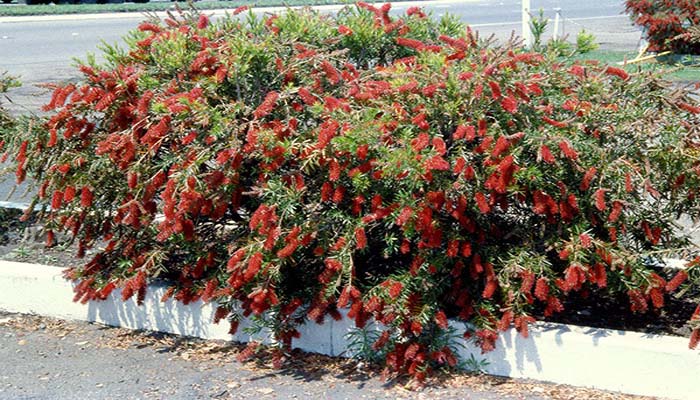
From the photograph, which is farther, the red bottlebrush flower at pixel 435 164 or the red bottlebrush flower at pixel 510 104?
the red bottlebrush flower at pixel 510 104

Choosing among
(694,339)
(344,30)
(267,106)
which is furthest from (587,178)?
(344,30)

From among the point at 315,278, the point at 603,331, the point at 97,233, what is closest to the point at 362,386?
the point at 315,278

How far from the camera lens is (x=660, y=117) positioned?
4.94m

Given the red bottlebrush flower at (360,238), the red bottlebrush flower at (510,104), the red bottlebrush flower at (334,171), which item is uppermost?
the red bottlebrush flower at (510,104)

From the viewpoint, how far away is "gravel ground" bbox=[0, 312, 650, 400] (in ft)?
15.4

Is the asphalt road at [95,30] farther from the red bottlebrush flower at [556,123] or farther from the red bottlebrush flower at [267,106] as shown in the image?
the red bottlebrush flower at [556,123]

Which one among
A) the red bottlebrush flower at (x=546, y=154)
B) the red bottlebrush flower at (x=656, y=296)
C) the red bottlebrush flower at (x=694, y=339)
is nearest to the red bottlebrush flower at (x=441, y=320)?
the red bottlebrush flower at (x=546, y=154)

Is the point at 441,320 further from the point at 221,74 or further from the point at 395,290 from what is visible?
the point at 221,74

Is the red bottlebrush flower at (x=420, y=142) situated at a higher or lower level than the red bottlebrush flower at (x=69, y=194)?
higher

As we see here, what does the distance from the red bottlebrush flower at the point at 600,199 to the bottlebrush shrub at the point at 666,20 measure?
35.6 ft

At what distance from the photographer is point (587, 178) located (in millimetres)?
4633

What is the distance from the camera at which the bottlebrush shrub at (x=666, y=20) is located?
14938mm

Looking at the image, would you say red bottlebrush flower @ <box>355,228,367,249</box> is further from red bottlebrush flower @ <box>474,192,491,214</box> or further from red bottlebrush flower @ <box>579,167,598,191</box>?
red bottlebrush flower @ <box>579,167,598,191</box>

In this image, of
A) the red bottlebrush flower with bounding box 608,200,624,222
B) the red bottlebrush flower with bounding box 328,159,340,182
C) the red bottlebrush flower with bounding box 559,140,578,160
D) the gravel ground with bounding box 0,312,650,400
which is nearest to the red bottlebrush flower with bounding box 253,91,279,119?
the red bottlebrush flower with bounding box 328,159,340,182
